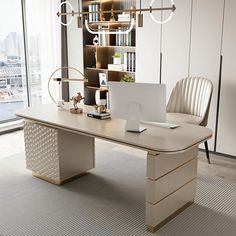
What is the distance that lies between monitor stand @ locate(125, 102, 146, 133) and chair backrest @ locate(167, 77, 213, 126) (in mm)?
1329

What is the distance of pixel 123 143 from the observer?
2719mm

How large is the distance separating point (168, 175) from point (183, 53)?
6.99 ft

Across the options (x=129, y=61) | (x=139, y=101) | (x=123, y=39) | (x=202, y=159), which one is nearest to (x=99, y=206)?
(x=139, y=101)

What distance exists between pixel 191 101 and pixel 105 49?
82.3 inches

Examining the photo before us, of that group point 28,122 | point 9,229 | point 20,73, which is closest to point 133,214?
point 9,229

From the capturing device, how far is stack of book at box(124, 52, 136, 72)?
5137 millimetres

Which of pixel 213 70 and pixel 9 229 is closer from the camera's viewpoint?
pixel 9 229

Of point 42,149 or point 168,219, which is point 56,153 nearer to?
point 42,149

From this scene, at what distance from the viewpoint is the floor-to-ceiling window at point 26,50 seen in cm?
546

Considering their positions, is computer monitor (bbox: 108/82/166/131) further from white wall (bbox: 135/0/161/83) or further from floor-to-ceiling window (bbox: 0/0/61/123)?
floor-to-ceiling window (bbox: 0/0/61/123)

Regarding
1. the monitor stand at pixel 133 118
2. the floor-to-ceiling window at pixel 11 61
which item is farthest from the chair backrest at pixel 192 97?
the floor-to-ceiling window at pixel 11 61

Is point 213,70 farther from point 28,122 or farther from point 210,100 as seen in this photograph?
point 28,122

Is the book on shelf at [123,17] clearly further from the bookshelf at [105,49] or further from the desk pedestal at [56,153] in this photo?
the desk pedestal at [56,153]

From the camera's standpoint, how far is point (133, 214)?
3.00 metres
